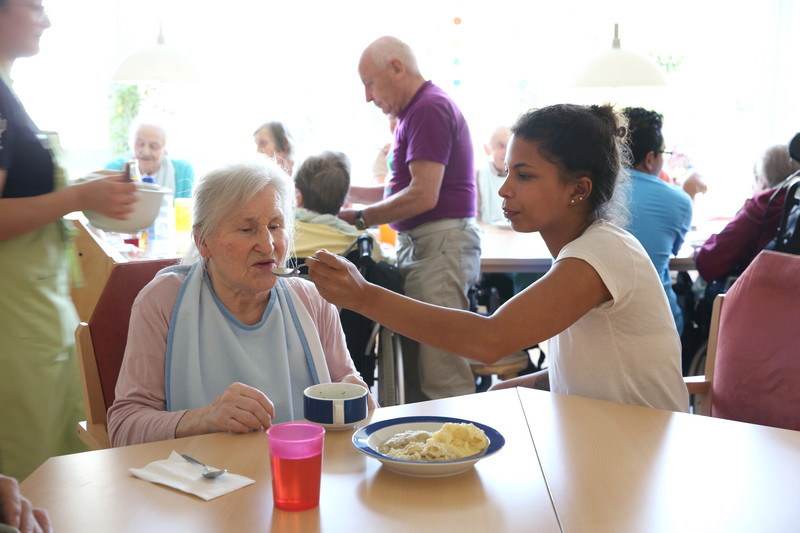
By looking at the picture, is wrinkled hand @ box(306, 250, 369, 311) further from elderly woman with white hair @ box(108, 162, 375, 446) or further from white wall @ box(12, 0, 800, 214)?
white wall @ box(12, 0, 800, 214)

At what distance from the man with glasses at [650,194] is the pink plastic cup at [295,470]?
82.2 inches

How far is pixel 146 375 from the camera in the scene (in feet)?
4.99

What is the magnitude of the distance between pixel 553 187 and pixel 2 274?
48.3 inches

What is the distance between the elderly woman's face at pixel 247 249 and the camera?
5.43 ft

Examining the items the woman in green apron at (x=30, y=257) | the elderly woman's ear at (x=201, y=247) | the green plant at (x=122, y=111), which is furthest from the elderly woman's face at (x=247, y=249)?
the green plant at (x=122, y=111)

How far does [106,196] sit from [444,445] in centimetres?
104

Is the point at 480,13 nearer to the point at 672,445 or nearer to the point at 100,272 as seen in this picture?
the point at 100,272

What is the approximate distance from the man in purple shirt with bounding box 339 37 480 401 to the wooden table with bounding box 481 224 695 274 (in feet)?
0.34

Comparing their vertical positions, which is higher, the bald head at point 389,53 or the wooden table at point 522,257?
the bald head at point 389,53

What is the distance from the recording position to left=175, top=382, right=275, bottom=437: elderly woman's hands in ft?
4.34

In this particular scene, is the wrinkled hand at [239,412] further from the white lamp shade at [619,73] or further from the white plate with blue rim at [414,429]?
the white lamp shade at [619,73]

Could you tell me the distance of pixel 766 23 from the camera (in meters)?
5.91

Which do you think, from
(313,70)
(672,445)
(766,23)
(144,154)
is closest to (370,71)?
(144,154)

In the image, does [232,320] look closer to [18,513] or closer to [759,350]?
[18,513]
